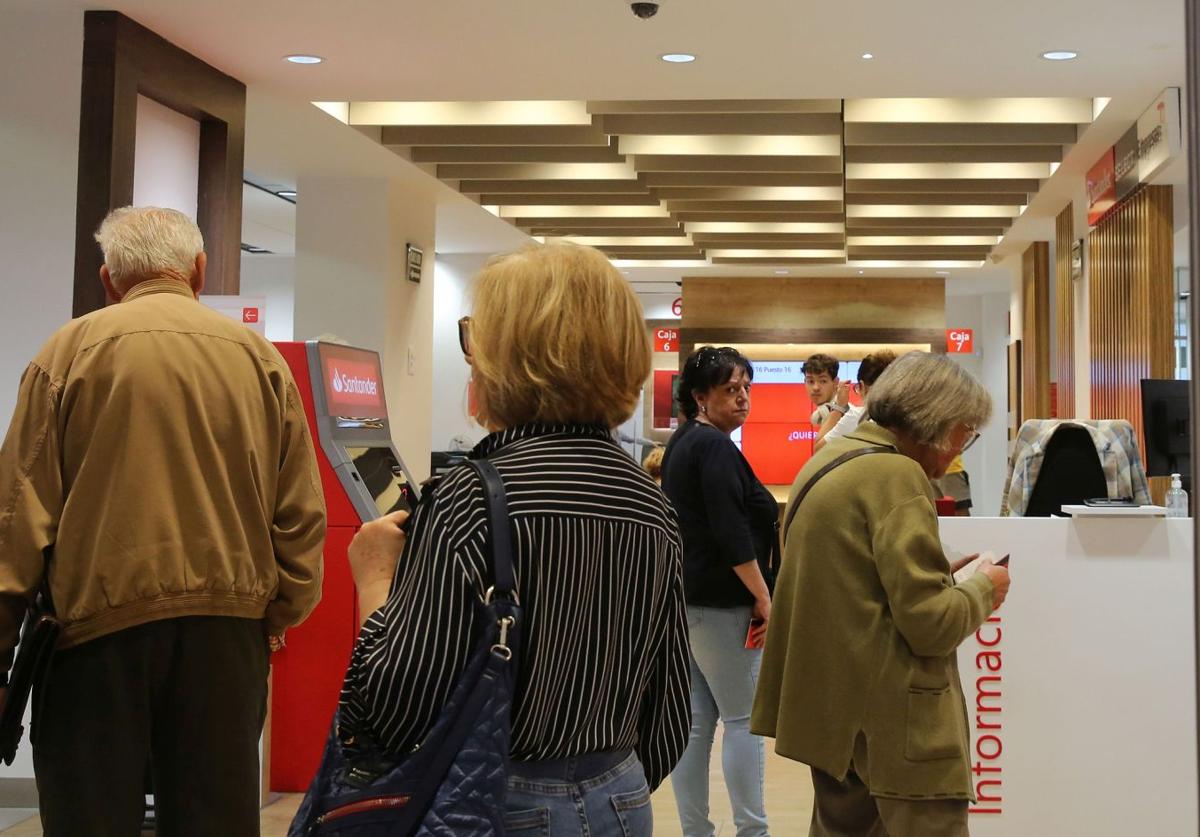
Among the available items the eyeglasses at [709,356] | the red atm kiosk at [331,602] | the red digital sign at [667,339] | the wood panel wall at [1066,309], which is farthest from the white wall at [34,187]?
the red digital sign at [667,339]

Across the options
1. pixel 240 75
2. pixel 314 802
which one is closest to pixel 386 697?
pixel 314 802

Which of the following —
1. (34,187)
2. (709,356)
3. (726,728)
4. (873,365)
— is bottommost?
(726,728)

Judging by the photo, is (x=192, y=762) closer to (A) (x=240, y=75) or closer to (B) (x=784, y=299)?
(A) (x=240, y=75)

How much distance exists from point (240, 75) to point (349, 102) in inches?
37.7

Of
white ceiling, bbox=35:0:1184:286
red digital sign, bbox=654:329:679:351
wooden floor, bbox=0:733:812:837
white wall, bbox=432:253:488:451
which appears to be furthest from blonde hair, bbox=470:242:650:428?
red digital sign, bbox=654:329:679:351

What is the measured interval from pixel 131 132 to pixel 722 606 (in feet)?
10.9

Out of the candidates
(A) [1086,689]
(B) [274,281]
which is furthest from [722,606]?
(B) [274,281]

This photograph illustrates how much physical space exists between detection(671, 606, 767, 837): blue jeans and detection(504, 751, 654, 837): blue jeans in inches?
78.0

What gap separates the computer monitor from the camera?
5.09 metres

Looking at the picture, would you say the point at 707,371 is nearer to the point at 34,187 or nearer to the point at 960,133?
the point at 34,187

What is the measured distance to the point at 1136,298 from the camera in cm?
775

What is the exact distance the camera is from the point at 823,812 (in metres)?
2.40

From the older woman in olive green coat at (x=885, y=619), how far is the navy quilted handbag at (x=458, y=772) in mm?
1086

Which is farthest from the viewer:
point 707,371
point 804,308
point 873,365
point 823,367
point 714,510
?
point 804,308
